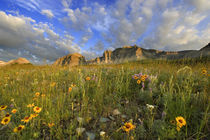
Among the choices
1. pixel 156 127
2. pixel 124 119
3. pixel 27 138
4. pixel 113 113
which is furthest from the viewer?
pixel 113 113

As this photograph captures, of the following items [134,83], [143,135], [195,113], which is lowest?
[143,135]

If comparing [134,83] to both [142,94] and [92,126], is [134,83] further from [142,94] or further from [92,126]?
[92,126]

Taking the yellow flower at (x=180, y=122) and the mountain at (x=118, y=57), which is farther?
the mountain at (x=118, y=57)

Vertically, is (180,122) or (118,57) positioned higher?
(118,57)

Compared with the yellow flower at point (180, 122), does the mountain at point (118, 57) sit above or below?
above

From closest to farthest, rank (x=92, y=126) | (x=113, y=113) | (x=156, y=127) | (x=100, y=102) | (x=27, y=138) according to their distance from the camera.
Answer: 1. (x=27, y=138)
2. (x=156, y=127)
3. (x=92, y=126)
4. (x=113, y=113)
5. (x=100, y=102)

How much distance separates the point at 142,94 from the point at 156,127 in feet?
2.93

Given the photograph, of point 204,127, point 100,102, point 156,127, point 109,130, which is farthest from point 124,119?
point 204,127

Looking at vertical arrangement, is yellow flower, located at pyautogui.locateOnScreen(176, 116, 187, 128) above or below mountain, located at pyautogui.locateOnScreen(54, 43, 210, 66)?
below

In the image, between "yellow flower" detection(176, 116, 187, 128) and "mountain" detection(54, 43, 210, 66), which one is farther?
"mountain" detection(54, 43, 210, 66)

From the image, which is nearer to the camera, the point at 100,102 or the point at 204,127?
the point at 204,127

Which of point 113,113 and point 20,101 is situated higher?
point 20,101

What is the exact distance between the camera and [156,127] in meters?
1.46

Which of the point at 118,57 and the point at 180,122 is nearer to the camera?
the point at 180,122
